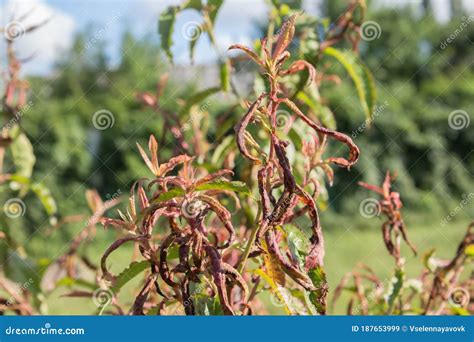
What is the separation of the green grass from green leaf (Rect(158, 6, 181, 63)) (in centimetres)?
664

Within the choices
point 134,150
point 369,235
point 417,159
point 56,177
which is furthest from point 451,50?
point 56,177

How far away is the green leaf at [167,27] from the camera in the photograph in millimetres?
2135

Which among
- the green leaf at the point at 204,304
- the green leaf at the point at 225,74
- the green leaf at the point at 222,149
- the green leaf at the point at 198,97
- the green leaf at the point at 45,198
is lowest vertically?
the green leaf at the point at 204,304

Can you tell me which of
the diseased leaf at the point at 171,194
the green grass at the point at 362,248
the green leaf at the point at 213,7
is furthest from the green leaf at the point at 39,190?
the green grass at the point at 362,248

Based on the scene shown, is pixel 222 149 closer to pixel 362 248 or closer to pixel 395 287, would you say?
pixel 395 287

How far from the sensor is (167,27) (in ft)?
7.05

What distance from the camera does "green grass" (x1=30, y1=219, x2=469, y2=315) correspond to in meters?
9.75

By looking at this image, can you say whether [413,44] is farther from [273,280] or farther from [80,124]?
[273,280]

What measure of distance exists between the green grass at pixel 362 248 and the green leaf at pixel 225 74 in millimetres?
6563

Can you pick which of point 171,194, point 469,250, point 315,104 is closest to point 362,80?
point 315,104

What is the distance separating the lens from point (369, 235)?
13758mm

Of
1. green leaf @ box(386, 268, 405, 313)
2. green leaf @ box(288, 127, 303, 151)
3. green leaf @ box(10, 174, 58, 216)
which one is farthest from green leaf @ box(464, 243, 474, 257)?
green leaf @ box(10, 174, 58, 216)

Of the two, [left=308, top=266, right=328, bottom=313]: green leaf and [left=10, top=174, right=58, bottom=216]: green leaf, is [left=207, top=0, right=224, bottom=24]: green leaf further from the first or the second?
[left=308, top=266, right=328, bottom=313]: green leaf

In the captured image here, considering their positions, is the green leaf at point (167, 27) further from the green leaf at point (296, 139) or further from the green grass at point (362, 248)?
the green grass at point (362, 248)
